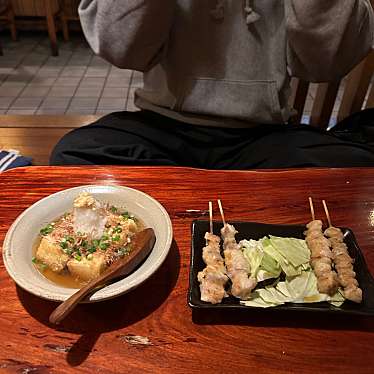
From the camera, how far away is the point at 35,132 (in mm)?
2045

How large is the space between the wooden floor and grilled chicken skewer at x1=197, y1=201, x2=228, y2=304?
130cm

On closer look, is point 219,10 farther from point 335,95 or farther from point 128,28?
point 335,95

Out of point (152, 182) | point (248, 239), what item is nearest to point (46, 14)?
point (152, 182)

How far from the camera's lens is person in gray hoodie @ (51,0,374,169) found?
1298 millimetres

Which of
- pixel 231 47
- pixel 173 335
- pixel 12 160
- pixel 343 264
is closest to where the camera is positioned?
pixel 173 335

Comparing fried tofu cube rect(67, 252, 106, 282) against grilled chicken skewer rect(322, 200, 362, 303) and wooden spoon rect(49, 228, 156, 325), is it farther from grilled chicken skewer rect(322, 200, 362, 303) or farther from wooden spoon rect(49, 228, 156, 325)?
grilled chicken skewer rect(322, 200, 362, 303)

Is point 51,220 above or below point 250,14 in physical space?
below

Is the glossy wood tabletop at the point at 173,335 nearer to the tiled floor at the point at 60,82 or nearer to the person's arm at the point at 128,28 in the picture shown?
the person's arm at the point at 128,28

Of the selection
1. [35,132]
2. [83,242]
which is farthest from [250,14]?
[35,132]

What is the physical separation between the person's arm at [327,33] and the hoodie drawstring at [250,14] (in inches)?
4.0

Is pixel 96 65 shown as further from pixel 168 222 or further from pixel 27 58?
pixel 168 222

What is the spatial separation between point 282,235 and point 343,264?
0.45ft

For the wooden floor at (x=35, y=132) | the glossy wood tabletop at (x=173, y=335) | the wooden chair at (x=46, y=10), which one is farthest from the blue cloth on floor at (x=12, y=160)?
the wooden chair at (x=46, y=10)

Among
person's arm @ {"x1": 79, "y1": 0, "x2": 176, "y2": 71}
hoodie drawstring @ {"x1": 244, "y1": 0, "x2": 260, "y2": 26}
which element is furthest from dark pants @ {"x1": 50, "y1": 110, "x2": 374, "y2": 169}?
hoodie drawstring @ {"x1": 244, "y1": 0, "x2": 260, "y2": 26}
